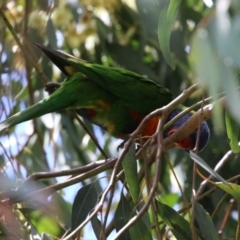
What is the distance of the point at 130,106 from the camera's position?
192 centimetres

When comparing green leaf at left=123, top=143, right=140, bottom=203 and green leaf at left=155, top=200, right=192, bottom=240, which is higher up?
green leaf at left=123, top=143, right=140, bottom=203

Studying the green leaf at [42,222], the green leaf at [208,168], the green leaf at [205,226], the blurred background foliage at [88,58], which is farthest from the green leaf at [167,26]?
the blurred background foliage at [88,58]

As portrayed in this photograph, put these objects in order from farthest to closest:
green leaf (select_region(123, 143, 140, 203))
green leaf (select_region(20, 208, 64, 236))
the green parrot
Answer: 1. the green parrot
2. green leaf (select_region(20, 208, 64, 236))
3. green leaf (select_region(123, 143, 140, 203))

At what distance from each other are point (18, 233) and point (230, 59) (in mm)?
686

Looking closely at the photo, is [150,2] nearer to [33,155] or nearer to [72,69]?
[72,69]

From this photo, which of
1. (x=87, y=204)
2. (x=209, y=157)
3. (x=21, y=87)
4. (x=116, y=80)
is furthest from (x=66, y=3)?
(x=87, y=204)

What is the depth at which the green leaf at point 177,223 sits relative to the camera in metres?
1.23

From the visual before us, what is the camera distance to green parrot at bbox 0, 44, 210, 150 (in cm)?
164

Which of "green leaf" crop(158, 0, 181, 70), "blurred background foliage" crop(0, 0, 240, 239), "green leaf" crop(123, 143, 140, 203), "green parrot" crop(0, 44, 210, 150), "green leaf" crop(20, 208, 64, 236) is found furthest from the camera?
"blurred background foliage" crop(0, 0, 240, 239)

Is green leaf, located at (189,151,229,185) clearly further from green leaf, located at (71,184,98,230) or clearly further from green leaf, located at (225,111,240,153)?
green leaf, located at (71,184,98,230)

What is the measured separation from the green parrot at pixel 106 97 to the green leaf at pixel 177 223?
462mm

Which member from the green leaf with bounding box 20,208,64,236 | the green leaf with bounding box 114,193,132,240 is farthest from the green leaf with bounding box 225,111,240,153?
the green leaf with bounding box 20,208,64,236

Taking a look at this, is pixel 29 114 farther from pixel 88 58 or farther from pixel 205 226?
pixel 88 58

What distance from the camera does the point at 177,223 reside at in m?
1.24
